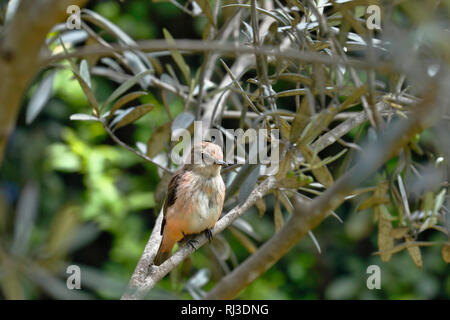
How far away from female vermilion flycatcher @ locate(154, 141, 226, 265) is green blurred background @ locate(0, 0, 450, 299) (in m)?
1.13

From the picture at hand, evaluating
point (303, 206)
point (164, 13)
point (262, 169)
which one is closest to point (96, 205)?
point (164, 13)

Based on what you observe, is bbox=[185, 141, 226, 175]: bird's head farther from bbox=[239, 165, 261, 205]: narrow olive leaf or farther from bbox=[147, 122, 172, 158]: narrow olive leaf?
bbox=[239, 165, 261, 205]: narrow olive leaf

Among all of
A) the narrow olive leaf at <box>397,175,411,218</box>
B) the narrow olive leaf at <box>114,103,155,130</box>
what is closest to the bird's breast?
the narrow olive leaf at <box>114,103,155,130</box>

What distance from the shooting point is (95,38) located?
333 cm

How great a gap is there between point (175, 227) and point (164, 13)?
2.70m

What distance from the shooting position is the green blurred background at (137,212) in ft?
14.7

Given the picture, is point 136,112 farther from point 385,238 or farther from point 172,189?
point 385,238

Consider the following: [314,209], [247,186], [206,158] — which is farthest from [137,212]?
[314,209]

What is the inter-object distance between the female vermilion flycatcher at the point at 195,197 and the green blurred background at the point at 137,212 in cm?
113

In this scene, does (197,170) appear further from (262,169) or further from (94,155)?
(94,155)

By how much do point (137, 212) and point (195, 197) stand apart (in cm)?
193

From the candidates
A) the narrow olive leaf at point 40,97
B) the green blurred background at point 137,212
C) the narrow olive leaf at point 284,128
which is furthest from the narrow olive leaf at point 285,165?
the green blurred background at point 137,212

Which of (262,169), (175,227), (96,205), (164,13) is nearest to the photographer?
(262,169)

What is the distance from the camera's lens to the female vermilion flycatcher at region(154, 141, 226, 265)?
3.11m
